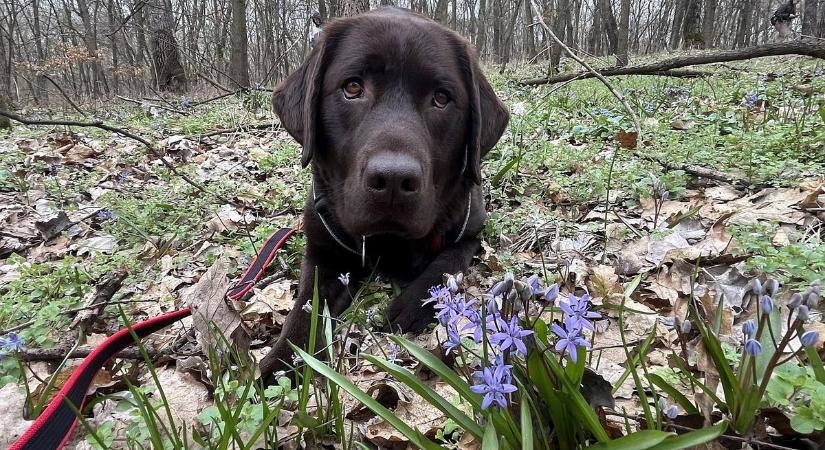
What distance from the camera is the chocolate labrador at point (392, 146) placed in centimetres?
245

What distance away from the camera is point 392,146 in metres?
2.39

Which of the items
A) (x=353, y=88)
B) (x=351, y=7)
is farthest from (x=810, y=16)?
(x=353, y=88)

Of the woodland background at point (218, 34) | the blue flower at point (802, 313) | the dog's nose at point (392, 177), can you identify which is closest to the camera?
the blue flower at point (802, 313)

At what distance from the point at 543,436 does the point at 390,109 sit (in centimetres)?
198

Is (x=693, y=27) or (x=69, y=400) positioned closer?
(x=69, y=400)

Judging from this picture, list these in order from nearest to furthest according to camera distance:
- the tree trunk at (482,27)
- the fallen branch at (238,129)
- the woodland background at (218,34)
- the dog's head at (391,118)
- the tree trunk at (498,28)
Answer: the dog's head at (391,118) < the fallen branch at (238,129) < the woodland background at (218,34) < the tree trunk at (498,28) < the tree trunk at (482,27)

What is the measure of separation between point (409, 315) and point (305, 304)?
0.54 m

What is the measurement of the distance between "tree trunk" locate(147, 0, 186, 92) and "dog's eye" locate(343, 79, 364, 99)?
14358 mm

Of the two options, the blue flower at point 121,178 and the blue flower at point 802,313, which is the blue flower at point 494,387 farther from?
the blue flower at point 121,178

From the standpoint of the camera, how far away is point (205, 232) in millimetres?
3719

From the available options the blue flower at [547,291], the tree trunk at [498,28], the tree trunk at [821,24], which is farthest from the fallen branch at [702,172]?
the tree trunk at [498,28]

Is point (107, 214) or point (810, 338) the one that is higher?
point (810, 338)

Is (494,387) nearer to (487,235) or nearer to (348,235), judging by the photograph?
(348,235)

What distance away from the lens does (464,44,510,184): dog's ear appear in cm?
302
